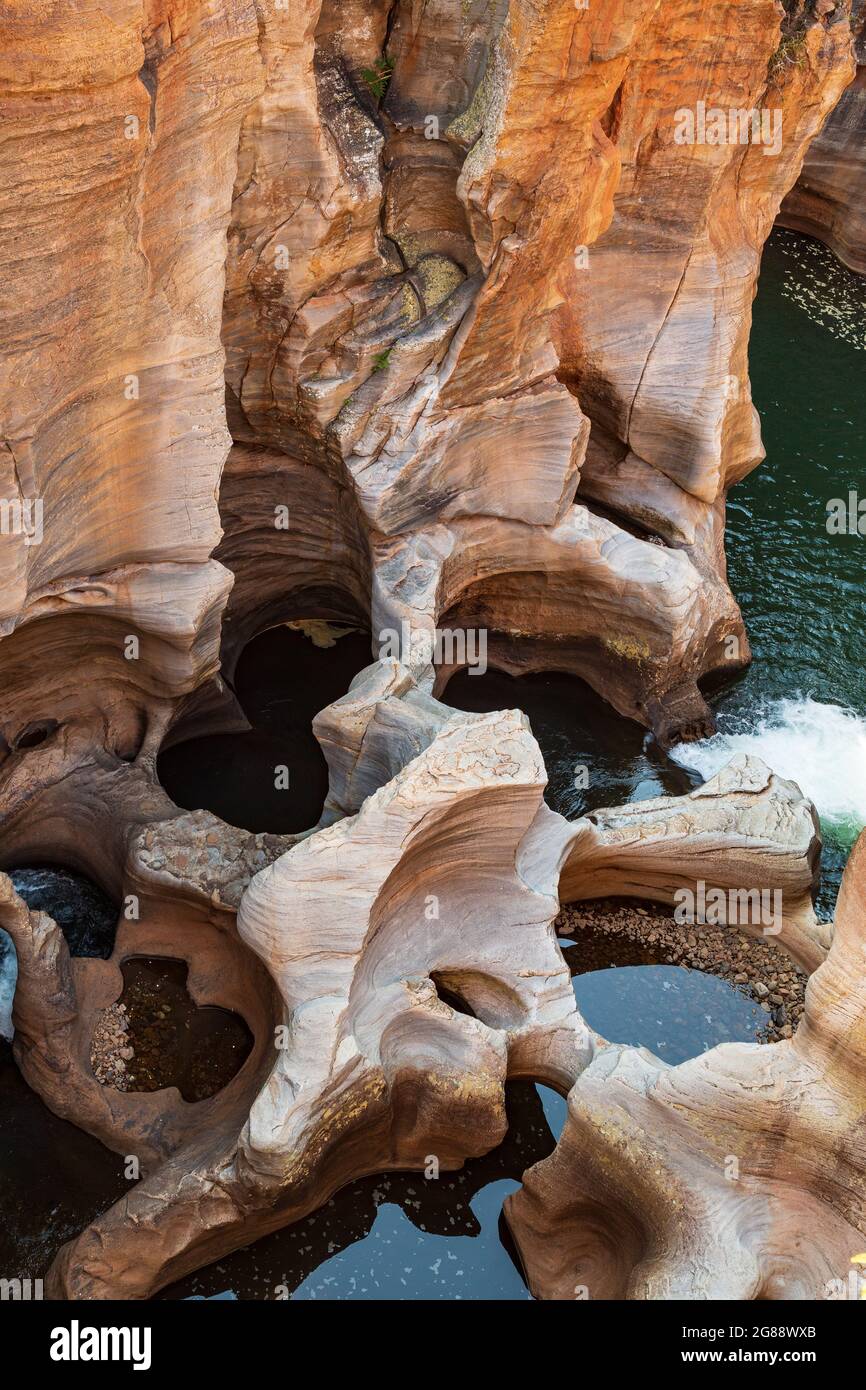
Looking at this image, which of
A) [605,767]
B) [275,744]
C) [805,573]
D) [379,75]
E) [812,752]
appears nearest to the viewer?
[379,75]

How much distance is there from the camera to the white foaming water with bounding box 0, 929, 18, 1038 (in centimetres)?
1005

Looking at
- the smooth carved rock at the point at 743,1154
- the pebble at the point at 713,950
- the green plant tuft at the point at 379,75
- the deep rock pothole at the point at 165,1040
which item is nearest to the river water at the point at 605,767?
the pebble at the point at 713,950

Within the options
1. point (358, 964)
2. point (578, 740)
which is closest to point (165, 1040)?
point (358, 964)

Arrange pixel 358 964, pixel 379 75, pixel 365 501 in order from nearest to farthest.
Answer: pixel 358 964
pixel 379 75
pixel 365 501

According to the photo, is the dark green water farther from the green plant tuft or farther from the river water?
the green plant tuft

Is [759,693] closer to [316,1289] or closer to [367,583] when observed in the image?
[367,583]

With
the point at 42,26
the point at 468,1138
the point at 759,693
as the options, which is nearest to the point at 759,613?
the point at 759,693

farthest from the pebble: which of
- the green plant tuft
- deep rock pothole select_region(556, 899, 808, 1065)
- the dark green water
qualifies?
the green plant tuft

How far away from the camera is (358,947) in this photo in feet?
28.1

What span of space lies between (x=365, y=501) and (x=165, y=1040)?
4.61 meters

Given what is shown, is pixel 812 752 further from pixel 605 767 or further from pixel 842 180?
pixel 842 180

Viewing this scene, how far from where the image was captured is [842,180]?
68.4ft

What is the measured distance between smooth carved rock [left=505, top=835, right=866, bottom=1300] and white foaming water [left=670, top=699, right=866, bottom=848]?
469cm

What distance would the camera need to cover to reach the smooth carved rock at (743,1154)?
7.59m
